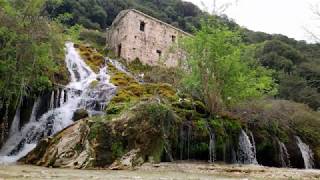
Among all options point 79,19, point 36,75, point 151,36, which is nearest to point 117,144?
point 36,75

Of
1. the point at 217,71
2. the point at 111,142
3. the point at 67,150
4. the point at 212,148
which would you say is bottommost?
the point at 67,150

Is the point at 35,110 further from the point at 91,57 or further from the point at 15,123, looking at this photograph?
the point at 91,57

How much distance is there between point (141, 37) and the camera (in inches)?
1549

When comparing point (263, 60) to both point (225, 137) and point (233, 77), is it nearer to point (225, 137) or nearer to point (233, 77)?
point (233, 77)

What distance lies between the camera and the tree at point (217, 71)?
1983cm

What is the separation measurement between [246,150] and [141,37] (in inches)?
899

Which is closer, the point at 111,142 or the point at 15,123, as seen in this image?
the point at 111,142

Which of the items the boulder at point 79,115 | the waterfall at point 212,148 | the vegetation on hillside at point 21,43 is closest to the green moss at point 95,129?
the vegetation on hillside at point 21,43

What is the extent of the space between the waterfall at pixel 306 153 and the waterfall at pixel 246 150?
3.86m

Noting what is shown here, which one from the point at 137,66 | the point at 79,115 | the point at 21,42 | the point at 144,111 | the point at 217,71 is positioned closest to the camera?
the point at 144,111

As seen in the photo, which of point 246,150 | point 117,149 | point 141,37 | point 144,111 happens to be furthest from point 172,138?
point 141,37

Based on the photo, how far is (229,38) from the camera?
2077 centimetres

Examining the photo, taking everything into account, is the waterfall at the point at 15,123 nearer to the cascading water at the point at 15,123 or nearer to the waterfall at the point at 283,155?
the cascading water at the point at 15,123

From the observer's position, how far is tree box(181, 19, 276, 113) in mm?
19828
